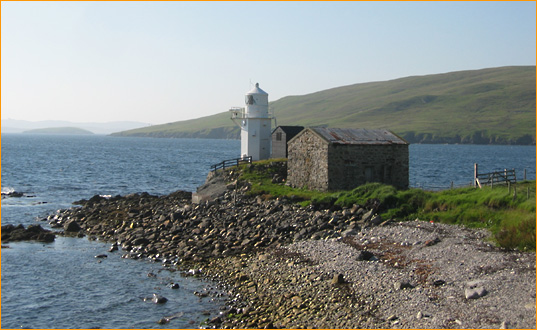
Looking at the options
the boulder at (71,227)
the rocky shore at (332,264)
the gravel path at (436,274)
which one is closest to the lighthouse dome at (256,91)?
the rocky shore at (332,264)

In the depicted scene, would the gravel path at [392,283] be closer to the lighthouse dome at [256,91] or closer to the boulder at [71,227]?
the boulder at [71,227]

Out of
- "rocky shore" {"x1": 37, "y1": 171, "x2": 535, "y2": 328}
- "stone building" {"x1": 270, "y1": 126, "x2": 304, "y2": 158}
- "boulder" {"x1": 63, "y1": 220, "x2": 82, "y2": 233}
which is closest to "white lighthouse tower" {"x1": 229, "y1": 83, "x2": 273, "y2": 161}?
"stone building" {"x1": 270, "y1": 126, "x2": 304, "y2": 158}

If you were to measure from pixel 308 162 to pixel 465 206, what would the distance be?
485 inches

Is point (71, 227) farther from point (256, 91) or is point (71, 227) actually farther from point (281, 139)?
point (256, 91)

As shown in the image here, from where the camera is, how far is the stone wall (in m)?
34.2

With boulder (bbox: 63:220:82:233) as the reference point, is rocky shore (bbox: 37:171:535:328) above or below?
above

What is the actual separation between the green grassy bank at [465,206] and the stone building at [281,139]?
11.5 metres

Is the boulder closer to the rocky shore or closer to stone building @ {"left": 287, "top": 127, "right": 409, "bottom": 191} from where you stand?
the rocky shore

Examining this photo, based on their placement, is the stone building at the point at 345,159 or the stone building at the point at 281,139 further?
the stone building at the point at 281,139

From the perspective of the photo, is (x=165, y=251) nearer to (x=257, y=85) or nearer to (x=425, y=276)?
(x=425, y=276)

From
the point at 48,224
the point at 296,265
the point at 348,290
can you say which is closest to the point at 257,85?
the point at 48,224

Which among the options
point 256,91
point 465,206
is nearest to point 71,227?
point 256,91

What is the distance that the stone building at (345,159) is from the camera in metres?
33.9

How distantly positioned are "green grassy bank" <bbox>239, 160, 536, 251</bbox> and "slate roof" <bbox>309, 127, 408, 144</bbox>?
361cm
